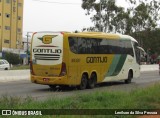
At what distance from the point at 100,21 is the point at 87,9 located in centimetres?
330

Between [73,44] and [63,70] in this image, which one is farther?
[73,44]

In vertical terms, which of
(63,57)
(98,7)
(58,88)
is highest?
(98,7)

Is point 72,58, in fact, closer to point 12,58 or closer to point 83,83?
point 83,83

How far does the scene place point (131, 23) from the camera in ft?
226

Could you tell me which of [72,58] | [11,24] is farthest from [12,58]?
[72,58]

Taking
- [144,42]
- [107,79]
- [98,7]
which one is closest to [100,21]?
[98,7]

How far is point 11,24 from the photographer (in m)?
93.8

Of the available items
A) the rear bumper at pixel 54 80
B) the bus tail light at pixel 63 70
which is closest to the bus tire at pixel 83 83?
the rear bumper at pixel 54 80

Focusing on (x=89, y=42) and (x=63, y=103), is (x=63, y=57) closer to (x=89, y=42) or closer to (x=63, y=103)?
(x=89, y=42)

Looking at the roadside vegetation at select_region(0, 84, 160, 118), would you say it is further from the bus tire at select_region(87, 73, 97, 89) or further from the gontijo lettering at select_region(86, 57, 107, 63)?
the bus tire at select_region(87, 73, 97, 89)

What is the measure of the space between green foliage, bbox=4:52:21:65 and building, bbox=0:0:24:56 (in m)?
2.95

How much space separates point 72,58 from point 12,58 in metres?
66.5

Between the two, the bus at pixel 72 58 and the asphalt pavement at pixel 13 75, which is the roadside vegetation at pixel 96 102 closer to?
the bus at pixel 72 58

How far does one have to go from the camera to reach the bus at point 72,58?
21969 mm
